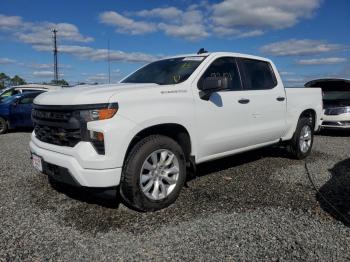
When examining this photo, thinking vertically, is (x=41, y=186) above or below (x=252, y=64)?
below

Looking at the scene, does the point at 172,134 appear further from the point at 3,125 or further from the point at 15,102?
the point at 3,125

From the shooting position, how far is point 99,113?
3.63m

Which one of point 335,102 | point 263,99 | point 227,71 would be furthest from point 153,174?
point 335,102

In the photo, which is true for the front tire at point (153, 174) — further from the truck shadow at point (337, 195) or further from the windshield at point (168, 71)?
the truck shadow at point (337, 195)

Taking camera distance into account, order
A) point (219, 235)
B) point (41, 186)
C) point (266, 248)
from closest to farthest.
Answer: point (266, 248) → point (219, 235) → point (41, 186)

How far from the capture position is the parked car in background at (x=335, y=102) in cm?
1061

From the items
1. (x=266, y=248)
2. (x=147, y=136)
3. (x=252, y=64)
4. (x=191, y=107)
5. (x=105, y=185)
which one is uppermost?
(x=252, y=64)

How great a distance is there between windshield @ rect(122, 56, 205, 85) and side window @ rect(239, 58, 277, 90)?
2.92ft

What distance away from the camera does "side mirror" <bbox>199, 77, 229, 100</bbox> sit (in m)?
4.45

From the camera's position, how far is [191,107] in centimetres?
443

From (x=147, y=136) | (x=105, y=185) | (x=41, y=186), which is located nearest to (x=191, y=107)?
(x=147, y=136)

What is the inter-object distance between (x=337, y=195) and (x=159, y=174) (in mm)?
2442

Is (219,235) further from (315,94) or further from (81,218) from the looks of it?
(315,94)

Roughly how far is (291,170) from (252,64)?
1.93 meters
